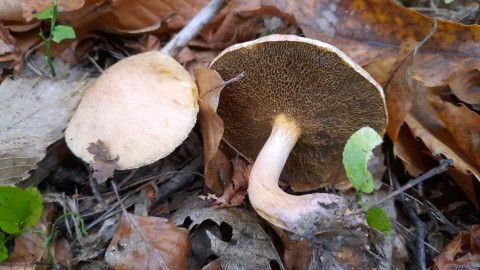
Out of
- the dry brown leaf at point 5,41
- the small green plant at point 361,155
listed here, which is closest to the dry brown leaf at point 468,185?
the small green plant at point 361,155

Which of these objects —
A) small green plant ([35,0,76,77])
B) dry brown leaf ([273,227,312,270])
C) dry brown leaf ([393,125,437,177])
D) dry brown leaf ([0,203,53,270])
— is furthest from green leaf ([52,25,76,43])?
dry brown leaf ([393,125,437,177])

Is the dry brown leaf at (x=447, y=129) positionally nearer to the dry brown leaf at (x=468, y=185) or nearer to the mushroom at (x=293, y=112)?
the dry brown leaf at (x=468, y=185)

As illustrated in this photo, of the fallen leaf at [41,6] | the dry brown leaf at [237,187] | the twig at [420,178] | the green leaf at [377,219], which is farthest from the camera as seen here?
the fallen leaf at [41,6]

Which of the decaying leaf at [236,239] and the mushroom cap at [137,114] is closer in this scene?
the decaying leaf at [236,239]

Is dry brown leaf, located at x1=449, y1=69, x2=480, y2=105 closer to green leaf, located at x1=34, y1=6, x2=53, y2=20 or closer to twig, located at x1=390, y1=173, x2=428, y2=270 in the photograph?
twig, located at x1=390, y1=173, x2=428, y2=270

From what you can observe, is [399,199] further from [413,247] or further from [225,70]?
[225,70]

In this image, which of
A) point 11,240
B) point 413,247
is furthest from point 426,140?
point 11,240
